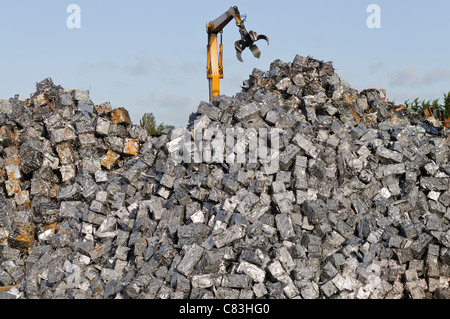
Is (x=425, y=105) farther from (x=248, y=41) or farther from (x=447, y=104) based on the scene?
(x=248, y=41)

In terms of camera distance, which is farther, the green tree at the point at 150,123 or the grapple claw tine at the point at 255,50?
the green tree at the point at 150,123

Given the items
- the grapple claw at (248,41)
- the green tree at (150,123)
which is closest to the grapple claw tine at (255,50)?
the grapple claw at (248,41)

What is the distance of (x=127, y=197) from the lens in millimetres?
9508

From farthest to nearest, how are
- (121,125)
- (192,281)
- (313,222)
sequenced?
(121,125)
(313,222)
(192,281)

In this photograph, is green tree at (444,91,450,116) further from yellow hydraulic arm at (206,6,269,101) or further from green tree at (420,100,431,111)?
yellow hydraulic arm at (206,6,269,101)

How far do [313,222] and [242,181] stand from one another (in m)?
1.40

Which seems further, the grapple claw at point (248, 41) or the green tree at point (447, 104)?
the green tree at point (447, 104)

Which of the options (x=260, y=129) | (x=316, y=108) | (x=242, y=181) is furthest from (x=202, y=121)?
(x=316, y=108)

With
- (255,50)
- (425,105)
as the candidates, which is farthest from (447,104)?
(255,50)

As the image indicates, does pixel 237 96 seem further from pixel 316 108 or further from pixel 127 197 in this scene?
pixel 127 197

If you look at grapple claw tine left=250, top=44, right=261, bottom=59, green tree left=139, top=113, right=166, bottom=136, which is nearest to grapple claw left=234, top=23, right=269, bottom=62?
grapple claw tine left=250, top=44, right=261, bottom=59

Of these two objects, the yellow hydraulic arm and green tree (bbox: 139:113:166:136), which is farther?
green tree (bbox: 139:113:166:136)

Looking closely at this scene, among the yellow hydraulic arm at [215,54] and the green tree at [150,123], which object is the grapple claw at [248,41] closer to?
the yellow hydraulic arm at [215,54]

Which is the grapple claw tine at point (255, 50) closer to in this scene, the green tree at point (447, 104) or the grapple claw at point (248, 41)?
the grapple claw at point (248, 41)
